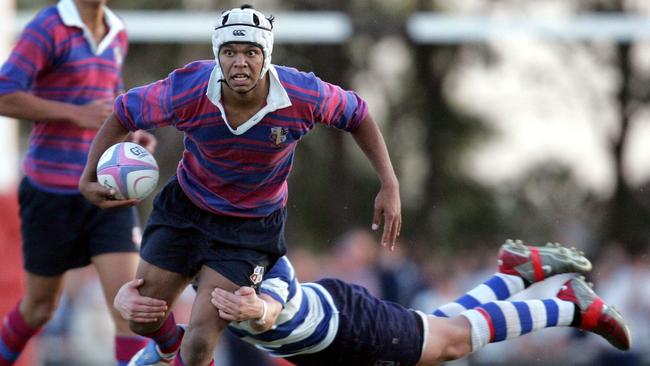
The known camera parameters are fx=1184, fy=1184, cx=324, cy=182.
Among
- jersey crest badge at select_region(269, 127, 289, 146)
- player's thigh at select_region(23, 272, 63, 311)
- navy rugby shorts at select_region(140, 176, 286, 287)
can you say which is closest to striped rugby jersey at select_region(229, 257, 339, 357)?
navy rugby shorts at select_region(140, 176, 286, 287)

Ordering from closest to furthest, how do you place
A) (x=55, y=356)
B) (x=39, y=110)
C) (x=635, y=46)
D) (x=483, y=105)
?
(x=39, y=110)
(x=55, y=356)
(x=635, y=46)
(x=483, y=105)

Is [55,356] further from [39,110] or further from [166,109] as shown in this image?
[166,109]

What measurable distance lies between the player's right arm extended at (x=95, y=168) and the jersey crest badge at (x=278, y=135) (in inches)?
30.1

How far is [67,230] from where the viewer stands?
22.2 ft

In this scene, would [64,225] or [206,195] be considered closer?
[206,195]

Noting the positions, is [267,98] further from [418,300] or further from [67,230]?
[418,300]

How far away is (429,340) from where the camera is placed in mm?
6484

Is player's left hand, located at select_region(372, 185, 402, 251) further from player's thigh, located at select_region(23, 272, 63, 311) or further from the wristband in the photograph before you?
player's thigh, located at select_region(23, 272, 63, 311)

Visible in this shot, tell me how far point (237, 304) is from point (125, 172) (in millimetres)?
890

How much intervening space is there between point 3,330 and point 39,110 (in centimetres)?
135

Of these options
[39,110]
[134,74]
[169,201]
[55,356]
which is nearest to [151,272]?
[169,201]

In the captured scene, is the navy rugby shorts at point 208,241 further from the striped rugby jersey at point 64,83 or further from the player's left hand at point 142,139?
the striped rugby jersey at point 64,83

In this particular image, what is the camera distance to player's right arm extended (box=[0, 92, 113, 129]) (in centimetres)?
655

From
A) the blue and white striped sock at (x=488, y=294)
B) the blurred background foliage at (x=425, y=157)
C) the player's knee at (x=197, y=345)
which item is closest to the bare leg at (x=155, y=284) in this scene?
the player's knee at (x=197, y=345)
